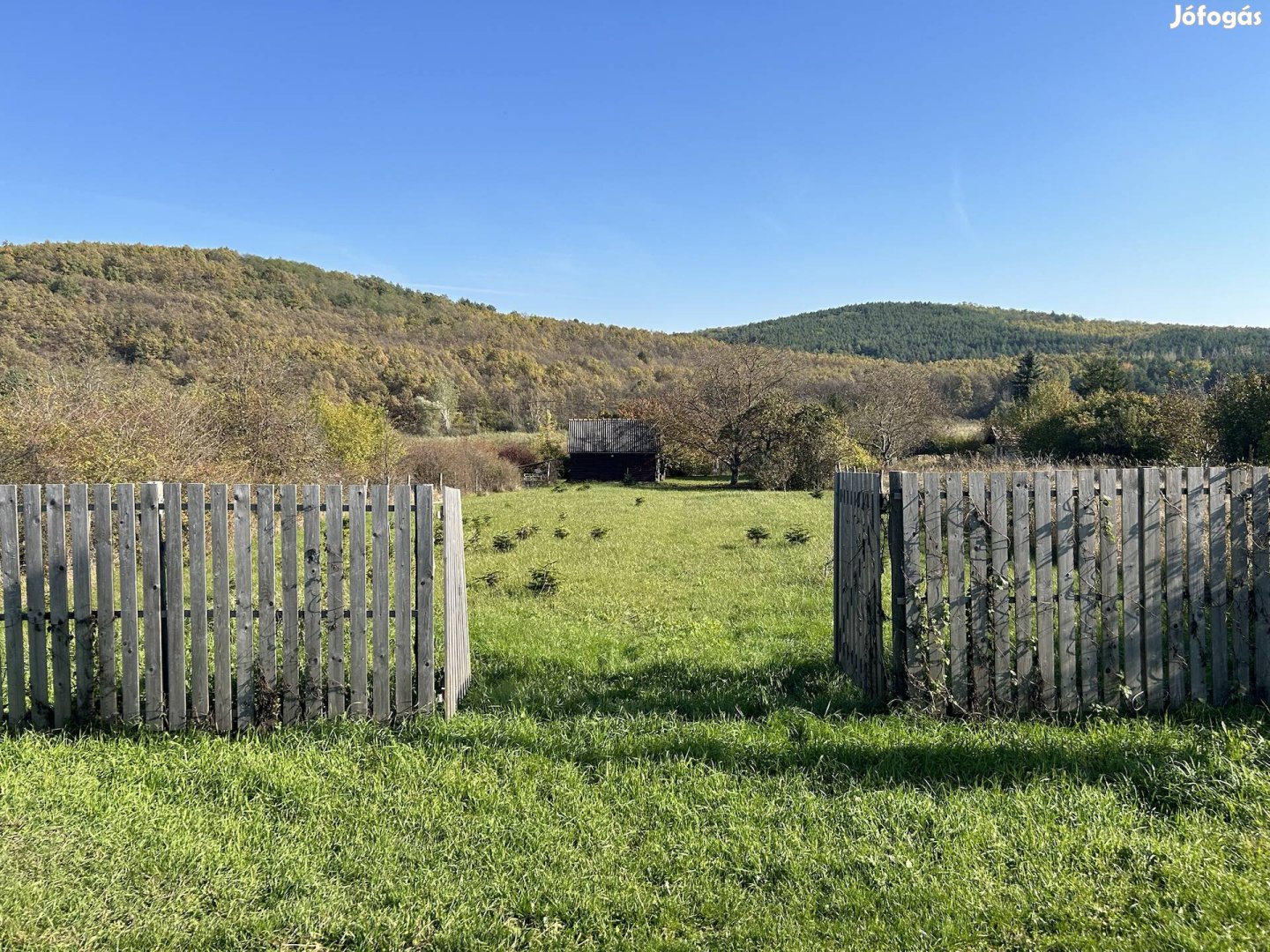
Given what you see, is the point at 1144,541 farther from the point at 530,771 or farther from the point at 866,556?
the point at 530,771

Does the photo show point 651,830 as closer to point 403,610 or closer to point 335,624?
point 403,610

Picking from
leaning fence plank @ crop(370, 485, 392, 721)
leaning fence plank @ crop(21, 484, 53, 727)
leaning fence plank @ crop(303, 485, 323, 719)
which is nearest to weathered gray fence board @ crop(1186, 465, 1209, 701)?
leaning fence plank @ crop(370, 485, 392, 721)

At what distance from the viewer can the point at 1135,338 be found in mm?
104688

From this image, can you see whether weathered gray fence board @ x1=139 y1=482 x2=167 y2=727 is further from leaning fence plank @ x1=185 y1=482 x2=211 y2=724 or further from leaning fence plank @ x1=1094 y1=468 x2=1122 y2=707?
leaning fence plank @ x1=1094 y1=468 x2=1122 y2=707

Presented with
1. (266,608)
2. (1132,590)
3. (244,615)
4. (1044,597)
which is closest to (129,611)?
(244,615)

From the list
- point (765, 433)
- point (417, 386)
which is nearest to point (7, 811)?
point (765, 433)

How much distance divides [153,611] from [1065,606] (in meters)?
5.94

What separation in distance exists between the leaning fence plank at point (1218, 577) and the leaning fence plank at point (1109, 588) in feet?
1.83

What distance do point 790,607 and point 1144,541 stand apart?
4.21 meters

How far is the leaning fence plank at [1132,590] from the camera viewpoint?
15.3ft

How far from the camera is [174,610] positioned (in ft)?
15.1

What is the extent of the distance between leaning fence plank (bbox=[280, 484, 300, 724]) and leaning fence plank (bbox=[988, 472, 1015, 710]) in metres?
4.56

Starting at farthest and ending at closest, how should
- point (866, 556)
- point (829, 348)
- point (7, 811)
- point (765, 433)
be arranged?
point (829, 348)
point (765, 433)
point (866, 556)
point (7, 811)

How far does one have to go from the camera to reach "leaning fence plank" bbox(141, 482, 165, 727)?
455cm
